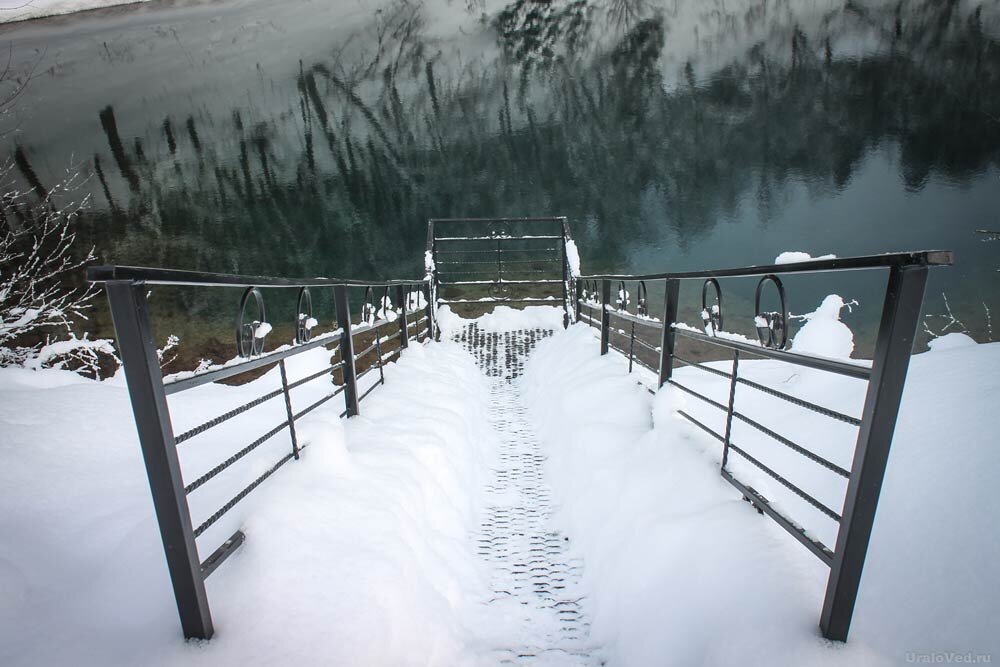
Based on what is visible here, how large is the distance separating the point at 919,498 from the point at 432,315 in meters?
5.71

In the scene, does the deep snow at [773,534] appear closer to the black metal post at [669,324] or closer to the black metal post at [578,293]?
the black metal post at [669,324]

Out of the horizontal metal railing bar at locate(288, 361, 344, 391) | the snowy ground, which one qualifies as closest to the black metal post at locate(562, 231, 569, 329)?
the snowy ground

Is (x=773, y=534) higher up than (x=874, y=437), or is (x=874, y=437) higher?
(x=874, y=437)

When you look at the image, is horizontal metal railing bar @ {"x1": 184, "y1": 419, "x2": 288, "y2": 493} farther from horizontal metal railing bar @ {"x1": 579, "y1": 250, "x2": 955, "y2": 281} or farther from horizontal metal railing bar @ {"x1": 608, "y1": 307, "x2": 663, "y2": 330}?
horizontal metal railing bar @ {"x1": 608, "y1": 307, "x2": 663, "y2": 330}

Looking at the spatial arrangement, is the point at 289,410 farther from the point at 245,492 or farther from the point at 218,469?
the point at 218,469

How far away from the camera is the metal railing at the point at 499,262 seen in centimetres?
708

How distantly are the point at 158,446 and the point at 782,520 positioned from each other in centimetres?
179

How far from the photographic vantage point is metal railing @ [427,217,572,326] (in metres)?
7.08

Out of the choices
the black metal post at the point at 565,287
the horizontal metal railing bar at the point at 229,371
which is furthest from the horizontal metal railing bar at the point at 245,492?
the black metal post at the point at 565,287

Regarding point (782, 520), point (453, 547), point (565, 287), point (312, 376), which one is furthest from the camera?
point (565, 287)

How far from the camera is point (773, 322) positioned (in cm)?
146

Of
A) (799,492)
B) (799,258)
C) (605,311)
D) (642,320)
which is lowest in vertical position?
(799,492)

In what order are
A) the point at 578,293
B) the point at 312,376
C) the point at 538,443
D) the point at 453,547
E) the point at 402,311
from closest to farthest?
1. the point at 453,547
2. the point at 312,376
3. the point at 538,443
4. the point at 402,311
5. the point at 578,293

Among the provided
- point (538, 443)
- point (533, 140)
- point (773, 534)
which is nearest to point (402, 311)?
point (538, 443)
